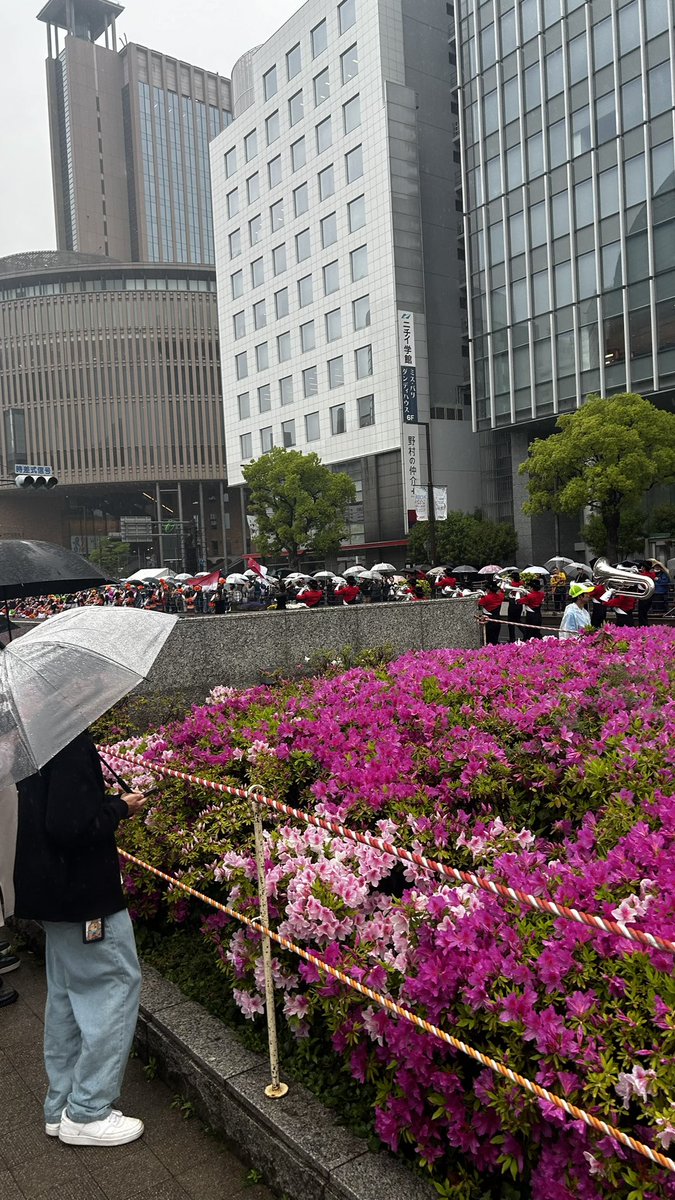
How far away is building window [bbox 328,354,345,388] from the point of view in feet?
165

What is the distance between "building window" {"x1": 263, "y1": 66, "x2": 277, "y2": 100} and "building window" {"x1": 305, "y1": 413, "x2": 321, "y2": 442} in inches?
799

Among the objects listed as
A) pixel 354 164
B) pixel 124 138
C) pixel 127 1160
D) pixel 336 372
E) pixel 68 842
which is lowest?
pixel 127 1160

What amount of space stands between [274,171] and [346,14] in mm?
9608

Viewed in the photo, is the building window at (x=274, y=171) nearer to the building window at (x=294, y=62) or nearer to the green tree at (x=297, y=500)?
the building window at (x=294, y=62)

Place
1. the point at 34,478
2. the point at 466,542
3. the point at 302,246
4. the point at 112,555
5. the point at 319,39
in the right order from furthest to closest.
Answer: the point at 112,555
the point at 302,246
the point at 319,39
the point at 466,542
the point at 34,478

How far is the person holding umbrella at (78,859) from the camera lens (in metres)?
3.01

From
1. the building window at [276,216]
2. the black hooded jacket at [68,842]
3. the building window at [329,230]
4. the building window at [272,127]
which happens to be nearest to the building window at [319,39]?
Answer: the building window at [272,127]

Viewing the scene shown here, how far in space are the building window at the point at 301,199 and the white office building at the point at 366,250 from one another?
7.2 inches

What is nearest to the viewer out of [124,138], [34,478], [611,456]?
[34,478]

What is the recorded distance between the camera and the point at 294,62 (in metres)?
52.9

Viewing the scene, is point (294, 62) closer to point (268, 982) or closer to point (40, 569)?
point (40, 569)

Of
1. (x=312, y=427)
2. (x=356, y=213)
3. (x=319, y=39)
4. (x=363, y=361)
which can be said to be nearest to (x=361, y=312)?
(x=363, y=361)

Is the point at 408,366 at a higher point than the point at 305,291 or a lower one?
lower

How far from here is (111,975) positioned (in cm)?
325
